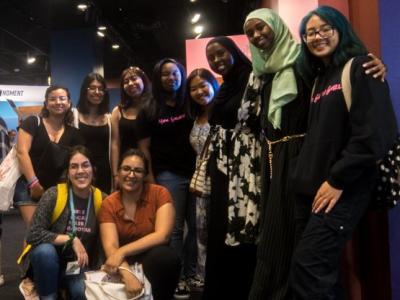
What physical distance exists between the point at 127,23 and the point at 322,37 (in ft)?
27.6

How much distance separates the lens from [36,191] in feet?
9.57

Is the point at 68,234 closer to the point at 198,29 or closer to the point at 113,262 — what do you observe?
the point at 113,262

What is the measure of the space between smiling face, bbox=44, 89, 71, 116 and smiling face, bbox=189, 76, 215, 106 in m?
0.94

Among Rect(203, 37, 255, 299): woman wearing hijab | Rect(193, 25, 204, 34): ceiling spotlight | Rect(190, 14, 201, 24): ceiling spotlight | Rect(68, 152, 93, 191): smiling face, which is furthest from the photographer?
Rect(193, 25, 204, 34): ceiling spotlight

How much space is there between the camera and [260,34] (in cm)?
216

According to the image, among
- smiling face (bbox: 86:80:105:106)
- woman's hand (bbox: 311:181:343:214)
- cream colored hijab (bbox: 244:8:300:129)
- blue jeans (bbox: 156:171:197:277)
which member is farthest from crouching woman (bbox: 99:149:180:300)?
woman's hand (bbox: 311:181:343:214)

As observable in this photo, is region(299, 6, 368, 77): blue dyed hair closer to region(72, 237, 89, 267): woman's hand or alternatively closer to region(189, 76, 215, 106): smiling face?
region(189, 76, 215, 106): smiling face

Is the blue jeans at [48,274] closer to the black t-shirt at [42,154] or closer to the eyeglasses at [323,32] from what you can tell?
the black t-shirt at [42,154]

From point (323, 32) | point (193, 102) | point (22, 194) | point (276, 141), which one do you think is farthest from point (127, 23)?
point (323, 32)

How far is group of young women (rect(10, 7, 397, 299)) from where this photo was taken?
1684 millimetres

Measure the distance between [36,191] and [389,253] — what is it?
2.25 metres

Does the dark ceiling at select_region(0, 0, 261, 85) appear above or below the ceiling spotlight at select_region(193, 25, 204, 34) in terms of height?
above

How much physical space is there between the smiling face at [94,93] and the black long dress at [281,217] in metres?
1.63

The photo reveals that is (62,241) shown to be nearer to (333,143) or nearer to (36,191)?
(36,191)
